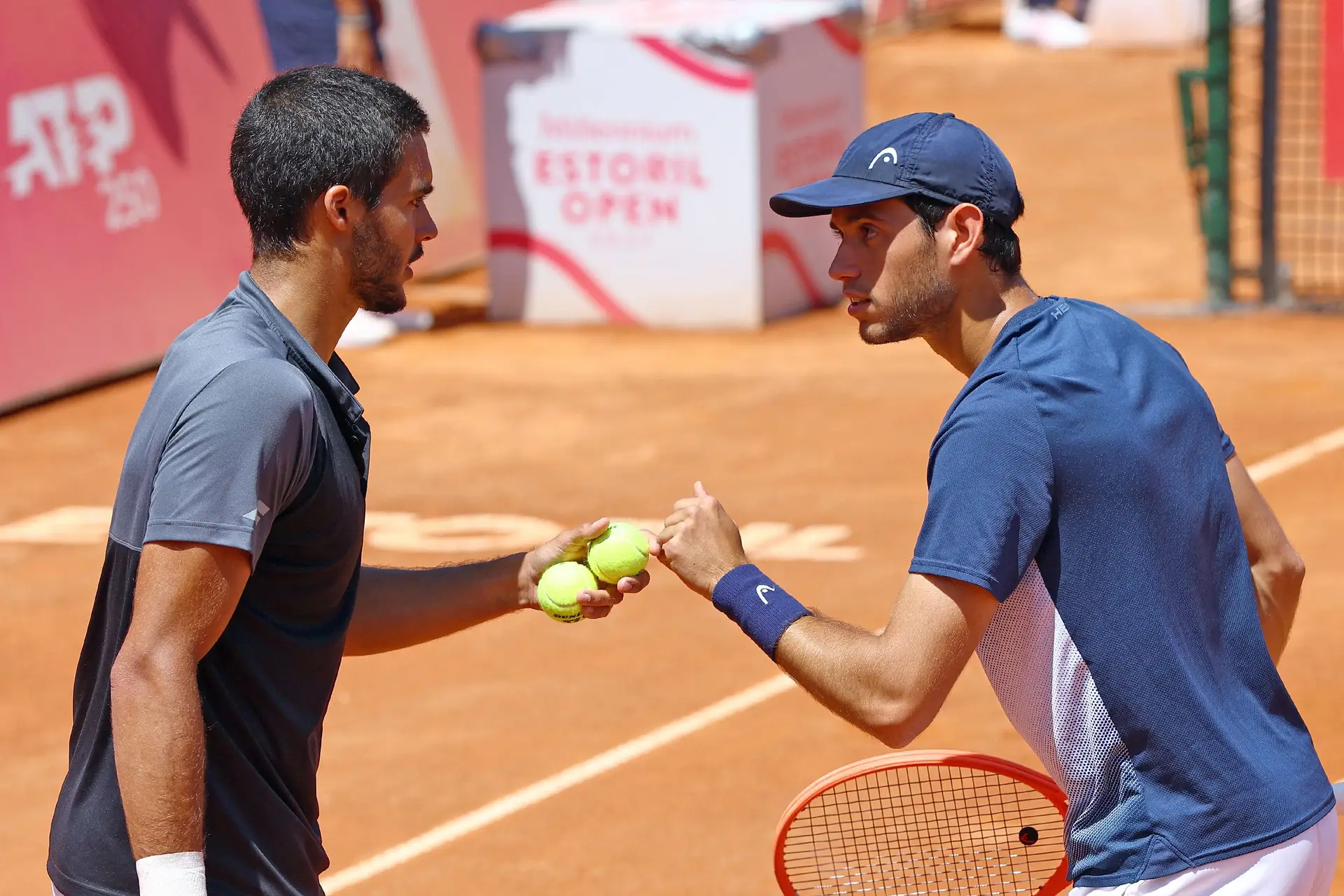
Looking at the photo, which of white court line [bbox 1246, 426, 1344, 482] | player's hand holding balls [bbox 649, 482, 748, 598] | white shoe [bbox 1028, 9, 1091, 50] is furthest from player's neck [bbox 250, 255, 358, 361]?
white shoe [bbox 1028, 9, 1091, 50]

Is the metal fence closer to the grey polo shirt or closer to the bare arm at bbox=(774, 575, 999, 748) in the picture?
the bare arm at bbox=(774, 575, 999, 748)

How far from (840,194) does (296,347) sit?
949 millimetres

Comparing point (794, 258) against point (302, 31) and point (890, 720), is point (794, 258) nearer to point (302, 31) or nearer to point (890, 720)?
point (302, 31)

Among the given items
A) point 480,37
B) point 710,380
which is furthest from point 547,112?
point 710,380

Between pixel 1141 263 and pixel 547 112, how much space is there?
186 inches

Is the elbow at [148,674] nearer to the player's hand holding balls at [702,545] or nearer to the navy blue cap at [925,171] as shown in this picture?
the player's hand holding balls at [702,545]

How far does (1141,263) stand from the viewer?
14.7 meters

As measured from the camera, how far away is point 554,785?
6289 millimetres

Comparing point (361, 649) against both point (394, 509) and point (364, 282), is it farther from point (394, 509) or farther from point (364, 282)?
point (394, 509)

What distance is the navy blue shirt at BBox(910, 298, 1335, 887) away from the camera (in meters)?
2.99

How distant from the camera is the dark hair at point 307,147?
3080 mm

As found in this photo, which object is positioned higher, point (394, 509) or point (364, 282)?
point (364, 282)

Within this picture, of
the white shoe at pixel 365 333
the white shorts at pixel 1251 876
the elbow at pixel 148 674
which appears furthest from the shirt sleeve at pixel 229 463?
the white shoe at pixel 365 333

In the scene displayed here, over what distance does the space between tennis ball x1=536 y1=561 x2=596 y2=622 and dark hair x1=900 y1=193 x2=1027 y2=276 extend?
1045 mm
